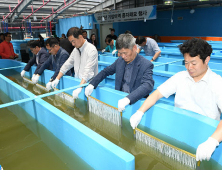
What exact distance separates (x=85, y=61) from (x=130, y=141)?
1185 mm

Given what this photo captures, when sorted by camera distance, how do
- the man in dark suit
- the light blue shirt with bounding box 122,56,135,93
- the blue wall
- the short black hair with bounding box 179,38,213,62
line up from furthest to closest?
the blue wall, the light blue shirt with bounding box 122,56,135,93, the man in dark suit, the short black hair with bounding box 179,38,213,62

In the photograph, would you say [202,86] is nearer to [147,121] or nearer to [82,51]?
[147,121]

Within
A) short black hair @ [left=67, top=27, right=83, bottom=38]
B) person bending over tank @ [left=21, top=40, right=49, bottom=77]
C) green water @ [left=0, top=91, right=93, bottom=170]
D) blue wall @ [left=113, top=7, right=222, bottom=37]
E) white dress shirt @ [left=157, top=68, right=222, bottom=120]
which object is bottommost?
green water @ [left=0, top=91, right=93, bottom=170]

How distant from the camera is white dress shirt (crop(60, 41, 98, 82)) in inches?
76.1

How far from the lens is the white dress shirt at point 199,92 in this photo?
1017 millimetres

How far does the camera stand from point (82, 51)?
81.8 inches

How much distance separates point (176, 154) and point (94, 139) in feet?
1.58

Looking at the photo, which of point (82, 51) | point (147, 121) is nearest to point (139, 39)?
point (82, 51)

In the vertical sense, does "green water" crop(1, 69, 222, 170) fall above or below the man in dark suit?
below

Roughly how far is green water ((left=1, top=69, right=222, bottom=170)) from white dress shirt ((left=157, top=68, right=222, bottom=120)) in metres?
0.27

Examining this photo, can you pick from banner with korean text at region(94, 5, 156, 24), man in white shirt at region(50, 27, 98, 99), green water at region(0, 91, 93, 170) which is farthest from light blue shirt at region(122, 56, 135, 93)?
banner with korean text at region(94, 5, 156, 24)

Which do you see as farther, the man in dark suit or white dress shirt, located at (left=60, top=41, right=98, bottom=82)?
white dress shirt, located at (left=60, top=41, right=98, bottom=82)

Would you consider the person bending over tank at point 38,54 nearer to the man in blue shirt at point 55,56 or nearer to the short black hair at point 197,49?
the man in blue shirt at point 55,56

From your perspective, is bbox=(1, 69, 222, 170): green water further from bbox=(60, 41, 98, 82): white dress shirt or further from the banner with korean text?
the banner with korean text
